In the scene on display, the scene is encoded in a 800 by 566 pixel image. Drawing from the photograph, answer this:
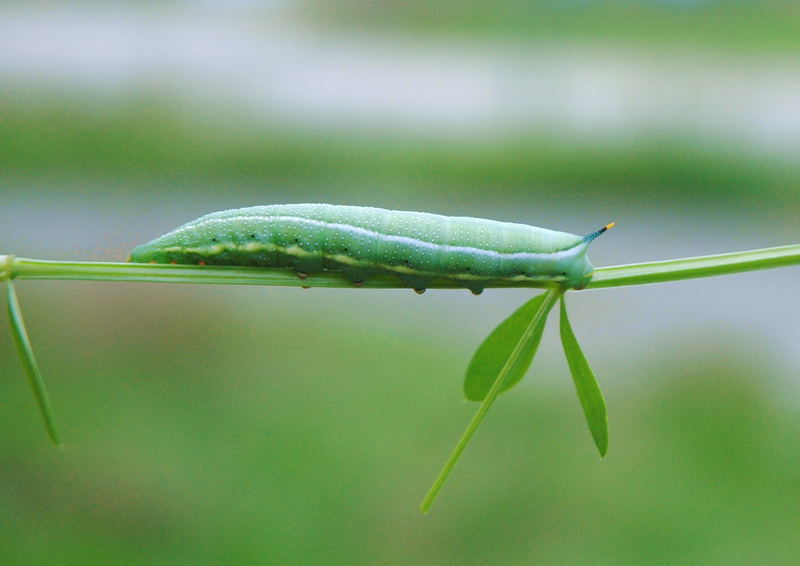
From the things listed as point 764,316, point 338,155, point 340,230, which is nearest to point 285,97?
point 338,155

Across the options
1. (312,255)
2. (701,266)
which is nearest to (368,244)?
(312,255)

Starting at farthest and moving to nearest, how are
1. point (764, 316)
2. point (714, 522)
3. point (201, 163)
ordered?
point (201, 163) < point (764, 316) < point (714, 522)

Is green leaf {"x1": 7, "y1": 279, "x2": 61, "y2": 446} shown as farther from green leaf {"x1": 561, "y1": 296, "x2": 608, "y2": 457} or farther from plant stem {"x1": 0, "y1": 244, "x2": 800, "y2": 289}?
green leaf {"x1": 561, "y1": 296, "x2": 608, "y2": 457}

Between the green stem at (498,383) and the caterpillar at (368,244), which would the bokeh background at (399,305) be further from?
the green stem at (498,383)

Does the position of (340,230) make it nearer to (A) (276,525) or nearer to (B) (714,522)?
(A) (276,525)

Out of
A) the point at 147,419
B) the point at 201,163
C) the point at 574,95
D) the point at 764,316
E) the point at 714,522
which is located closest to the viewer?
the point at 714,522

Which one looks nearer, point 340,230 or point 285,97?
point 340,230

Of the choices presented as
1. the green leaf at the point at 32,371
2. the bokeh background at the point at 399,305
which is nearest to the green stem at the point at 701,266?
the green leaf at the point at 32,371
